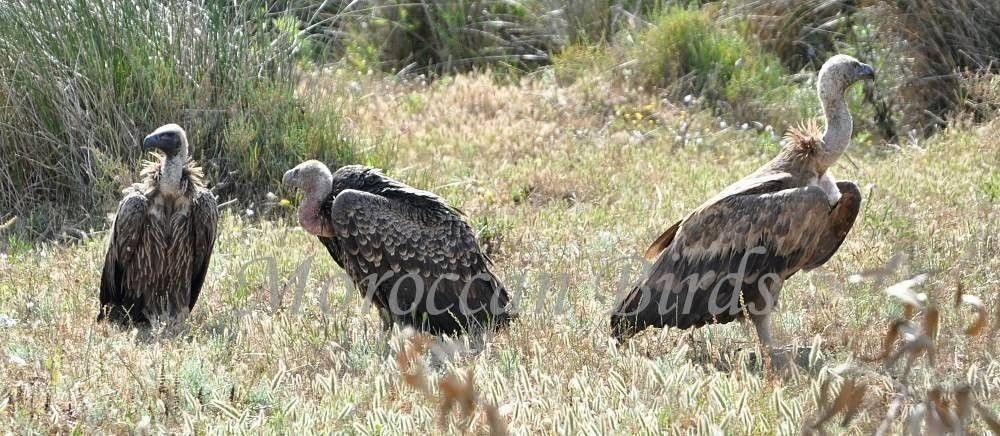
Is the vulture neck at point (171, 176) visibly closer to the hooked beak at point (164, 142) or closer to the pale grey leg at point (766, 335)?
the hooked beak at point (164, 142)

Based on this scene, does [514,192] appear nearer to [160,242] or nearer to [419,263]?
[419,263]

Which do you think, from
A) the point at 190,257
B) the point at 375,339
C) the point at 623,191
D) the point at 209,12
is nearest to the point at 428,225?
the point at 375,339

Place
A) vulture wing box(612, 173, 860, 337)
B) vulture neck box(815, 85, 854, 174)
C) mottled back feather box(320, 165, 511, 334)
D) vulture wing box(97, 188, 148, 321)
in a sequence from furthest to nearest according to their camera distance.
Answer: vulture wing box(97, 188, 148, 321) < mottled back feather box(320, 165, 511, 334) < vulture neck box(815, 85, 854, 174) < vulture wing box(612, 173, 860, 337)

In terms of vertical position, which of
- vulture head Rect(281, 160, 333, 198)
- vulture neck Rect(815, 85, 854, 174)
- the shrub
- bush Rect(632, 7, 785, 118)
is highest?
vulture neck Rect(815, 85, 854, 174)

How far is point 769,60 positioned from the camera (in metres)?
11.7

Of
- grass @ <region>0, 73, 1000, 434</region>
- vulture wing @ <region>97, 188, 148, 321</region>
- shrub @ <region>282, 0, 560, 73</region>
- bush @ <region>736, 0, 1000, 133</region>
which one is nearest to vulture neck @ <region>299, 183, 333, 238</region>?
grass @ <region>0, 73, 1000, 434</region>

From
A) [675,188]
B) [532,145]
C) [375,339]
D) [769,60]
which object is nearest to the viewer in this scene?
[375,339]

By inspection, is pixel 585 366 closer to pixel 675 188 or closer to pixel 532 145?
pixel 675 188

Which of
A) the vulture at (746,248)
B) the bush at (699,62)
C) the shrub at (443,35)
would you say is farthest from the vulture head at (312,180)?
the shrub at (443,35)

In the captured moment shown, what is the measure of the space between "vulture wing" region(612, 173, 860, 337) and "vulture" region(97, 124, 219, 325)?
2303mm

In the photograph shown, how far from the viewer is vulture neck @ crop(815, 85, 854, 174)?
573 cm

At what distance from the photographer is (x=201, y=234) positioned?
6.54 meters

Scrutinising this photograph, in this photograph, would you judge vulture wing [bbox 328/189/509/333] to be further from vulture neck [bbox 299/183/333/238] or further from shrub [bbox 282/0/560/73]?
shrub [bbox 282/0/560/73]

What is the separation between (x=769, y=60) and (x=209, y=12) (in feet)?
17.2
